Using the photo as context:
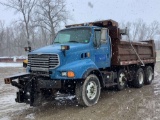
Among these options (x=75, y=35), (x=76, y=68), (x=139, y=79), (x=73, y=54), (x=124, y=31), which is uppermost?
(x=124, y=31)

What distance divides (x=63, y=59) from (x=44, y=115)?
1.73m

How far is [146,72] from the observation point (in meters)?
12.7

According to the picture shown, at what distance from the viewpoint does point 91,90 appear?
7871 millimetres

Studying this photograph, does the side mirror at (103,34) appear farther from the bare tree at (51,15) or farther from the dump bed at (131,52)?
the bare tree at (51,15)

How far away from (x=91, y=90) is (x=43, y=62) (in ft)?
5.93

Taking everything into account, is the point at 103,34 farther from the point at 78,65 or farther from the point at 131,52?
the point at 131,52

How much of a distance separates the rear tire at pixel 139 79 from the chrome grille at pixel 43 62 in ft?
18.0

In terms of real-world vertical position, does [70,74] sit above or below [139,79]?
above

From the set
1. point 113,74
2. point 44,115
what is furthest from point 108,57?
point 44,115

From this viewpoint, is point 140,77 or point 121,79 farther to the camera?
point 140,77

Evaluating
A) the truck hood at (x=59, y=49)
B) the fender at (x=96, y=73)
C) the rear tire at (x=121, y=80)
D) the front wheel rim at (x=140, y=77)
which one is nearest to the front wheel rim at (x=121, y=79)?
the rear tire at (x=121, y=80)

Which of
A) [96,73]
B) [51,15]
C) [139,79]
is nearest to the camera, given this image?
[96,73]

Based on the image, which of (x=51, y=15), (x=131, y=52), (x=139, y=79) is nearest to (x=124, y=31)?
(x=131, y=52)

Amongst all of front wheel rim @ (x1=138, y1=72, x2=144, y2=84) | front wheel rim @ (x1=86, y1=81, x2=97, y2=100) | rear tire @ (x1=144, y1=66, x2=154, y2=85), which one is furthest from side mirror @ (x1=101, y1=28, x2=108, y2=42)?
rear tire @ (x1=144, y1=66, x2=154, y2=85)
